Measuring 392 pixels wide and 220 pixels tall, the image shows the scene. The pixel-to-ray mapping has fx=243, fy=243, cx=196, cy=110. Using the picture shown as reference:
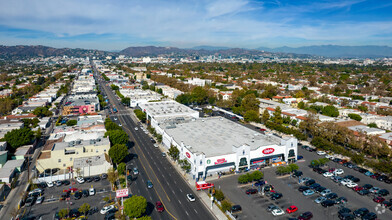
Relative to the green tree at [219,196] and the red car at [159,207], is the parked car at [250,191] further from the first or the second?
the red car at [159,207]

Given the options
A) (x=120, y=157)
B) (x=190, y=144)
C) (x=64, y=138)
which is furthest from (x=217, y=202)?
(x=64, y=138)

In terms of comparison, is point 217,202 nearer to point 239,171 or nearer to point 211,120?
point 239,171

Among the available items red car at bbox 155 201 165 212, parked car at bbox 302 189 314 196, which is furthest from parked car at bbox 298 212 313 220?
red car at bbox 155 201 165 212

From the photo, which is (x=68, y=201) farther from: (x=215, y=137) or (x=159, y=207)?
(x=215, y=137)

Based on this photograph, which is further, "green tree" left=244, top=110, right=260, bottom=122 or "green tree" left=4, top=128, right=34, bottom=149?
"green tree" left=244, top=110, right=260, bottom=122

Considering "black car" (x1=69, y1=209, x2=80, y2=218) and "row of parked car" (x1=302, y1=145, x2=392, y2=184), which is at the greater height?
"black car" (x1=69, y1=209, x2=80, y2=218)

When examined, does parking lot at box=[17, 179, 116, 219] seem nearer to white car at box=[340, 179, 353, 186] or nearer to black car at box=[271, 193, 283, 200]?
black car at box=[271, 193, 283, 200]
